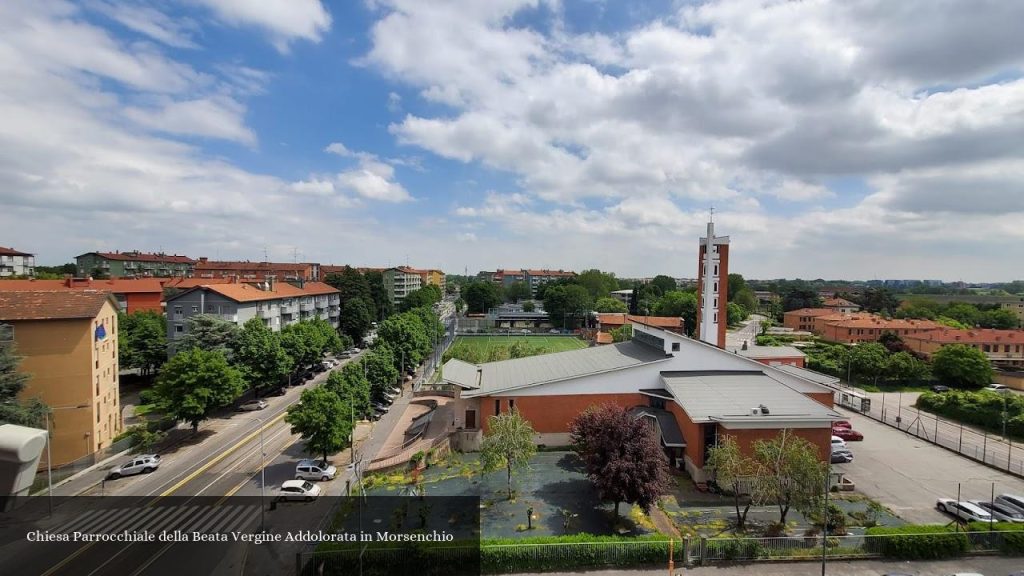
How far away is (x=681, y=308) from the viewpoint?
85688 millimetres

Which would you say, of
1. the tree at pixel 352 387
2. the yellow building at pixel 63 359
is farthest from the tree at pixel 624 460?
the yellow building at pixel 63 359

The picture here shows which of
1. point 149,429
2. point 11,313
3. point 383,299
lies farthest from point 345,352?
point 11,313

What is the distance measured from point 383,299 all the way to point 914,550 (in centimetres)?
7130

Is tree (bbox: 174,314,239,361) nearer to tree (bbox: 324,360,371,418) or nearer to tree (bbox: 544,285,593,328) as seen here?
tree (bbox: 324,360,371,418)

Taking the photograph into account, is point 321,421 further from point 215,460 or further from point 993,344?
point 993,344

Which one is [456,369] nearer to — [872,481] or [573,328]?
[872,481]

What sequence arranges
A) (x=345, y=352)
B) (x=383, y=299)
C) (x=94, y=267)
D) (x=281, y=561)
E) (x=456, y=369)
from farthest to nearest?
(x=94, y=267) < (x=383, y=299) < (x=345, y=352) < (x=456, y=369) < (x=281, y=561)

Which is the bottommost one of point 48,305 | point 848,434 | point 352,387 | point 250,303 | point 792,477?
point 848,434

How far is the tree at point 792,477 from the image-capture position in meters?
16.5

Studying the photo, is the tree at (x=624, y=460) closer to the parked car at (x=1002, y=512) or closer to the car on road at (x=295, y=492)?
the car on road at (x=295, y=492)

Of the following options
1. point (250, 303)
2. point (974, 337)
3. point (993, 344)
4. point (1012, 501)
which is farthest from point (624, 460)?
point (993, 344)

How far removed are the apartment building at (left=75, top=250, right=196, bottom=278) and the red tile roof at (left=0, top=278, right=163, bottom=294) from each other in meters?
30.0

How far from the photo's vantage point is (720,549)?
15500 mm

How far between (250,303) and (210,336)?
12675 millimetres
